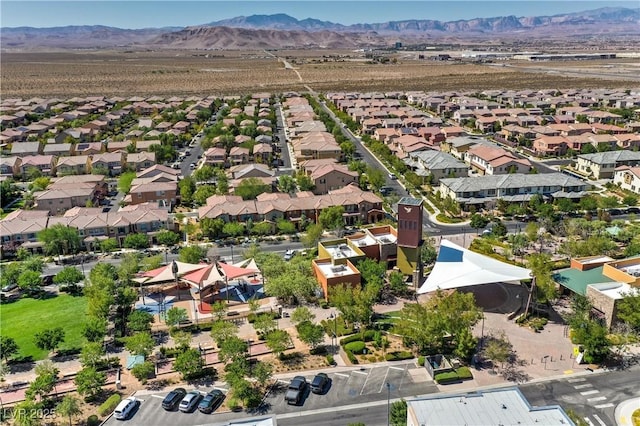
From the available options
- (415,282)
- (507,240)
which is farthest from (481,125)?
(415,282)

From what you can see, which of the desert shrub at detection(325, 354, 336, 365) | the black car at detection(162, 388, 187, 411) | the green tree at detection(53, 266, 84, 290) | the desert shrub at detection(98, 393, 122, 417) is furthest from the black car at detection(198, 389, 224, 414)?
the green tree at detection(53, 266, 84, 290)

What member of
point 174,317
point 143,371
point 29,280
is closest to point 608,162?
point 174,317

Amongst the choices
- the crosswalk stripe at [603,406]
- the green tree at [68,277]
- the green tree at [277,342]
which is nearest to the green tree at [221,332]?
the green tree at [277,342]

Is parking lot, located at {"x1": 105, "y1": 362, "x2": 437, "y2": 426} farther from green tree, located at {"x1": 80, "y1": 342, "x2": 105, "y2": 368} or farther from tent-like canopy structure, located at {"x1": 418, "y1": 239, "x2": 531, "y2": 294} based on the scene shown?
tent-like canopy structure, located at {"x1": 418, "y1": 239, "x2": 531, "y2": 294}

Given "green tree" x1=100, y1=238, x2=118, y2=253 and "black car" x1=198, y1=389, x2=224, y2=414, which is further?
"green tree" x1=100, y1=238, x2=118, y2=253

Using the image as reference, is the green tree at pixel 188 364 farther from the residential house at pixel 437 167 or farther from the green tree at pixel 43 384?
the residential house at pixel 437 167

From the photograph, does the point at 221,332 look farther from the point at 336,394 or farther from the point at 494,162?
the point at 494,162
